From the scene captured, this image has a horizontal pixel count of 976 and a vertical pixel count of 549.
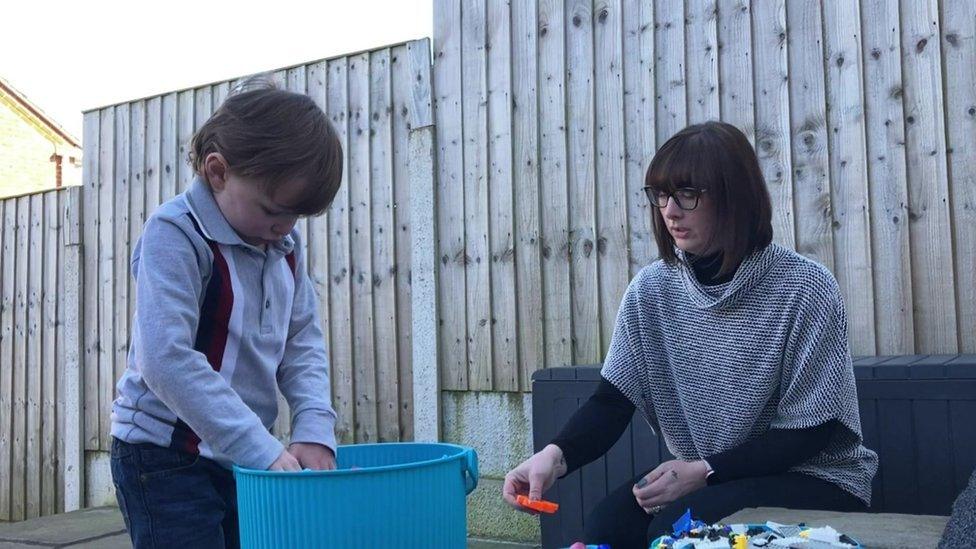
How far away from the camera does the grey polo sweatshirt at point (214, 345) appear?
1.51m

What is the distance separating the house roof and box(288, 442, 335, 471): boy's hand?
1150 cm

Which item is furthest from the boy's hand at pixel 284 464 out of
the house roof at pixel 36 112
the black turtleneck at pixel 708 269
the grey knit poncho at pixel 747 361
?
the house roof at pixel 36 112

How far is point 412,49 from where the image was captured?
12.8ft

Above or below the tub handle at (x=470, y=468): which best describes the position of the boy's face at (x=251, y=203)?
above

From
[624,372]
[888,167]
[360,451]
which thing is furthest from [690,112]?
[360,451]

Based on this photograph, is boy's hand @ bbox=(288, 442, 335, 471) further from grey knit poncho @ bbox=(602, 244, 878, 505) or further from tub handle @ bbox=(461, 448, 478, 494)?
grey knit poncho @ bbox=(602, 244, 878, 505)

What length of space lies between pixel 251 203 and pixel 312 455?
0.46 m

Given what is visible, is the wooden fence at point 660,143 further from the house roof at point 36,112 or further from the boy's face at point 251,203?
the house roof at point 36,112

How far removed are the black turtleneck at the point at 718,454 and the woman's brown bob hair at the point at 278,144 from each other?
0.73 metres

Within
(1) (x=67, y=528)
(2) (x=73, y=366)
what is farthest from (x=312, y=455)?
(2) (x=73, y=366)

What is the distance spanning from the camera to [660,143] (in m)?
3.35

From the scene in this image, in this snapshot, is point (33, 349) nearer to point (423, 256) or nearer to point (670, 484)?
point (423, 256)

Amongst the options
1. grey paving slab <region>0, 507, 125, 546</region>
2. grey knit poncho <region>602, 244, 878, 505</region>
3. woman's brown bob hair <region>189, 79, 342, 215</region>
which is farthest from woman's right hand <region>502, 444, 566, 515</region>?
grey paving slab <region>0, 507, 125, 546</region>

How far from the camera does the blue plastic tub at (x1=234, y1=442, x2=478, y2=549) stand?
1.34m
